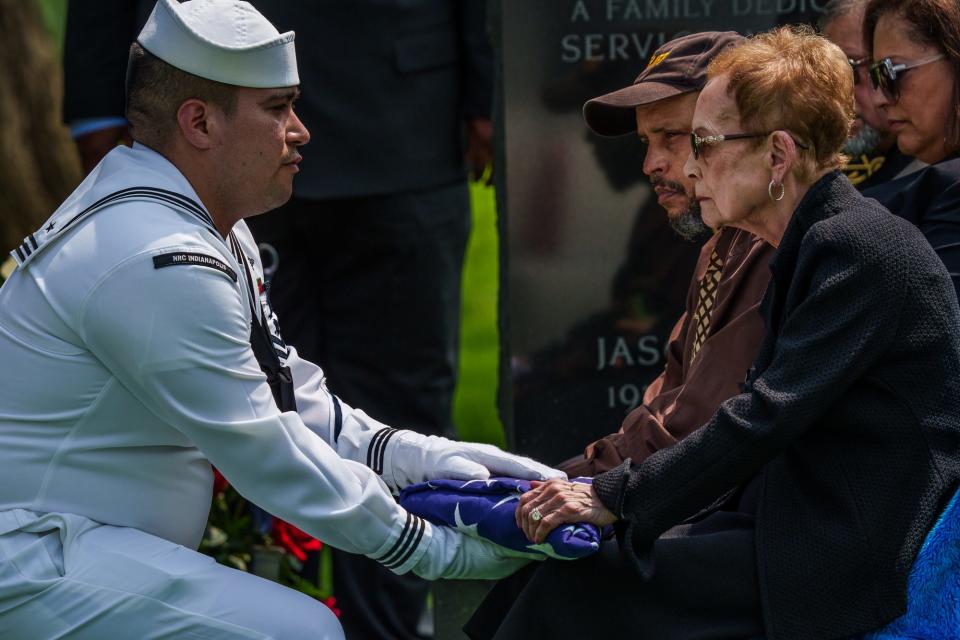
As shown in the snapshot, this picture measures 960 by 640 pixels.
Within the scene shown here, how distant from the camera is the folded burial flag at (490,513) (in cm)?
302

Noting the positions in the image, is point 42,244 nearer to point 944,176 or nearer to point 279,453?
point 279,453

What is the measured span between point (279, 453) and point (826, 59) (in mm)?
1317

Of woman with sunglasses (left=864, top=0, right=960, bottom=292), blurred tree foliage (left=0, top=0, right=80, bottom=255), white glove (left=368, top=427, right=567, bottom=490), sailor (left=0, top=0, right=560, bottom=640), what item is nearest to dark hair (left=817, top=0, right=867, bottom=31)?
woman with sunglasses (left=864, top=0, right=960, bottom=292)

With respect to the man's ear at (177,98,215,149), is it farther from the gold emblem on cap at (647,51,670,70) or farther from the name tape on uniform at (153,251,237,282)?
the gold emblem on cap at (647,51,670,70)

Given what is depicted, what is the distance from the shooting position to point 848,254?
9.36ft

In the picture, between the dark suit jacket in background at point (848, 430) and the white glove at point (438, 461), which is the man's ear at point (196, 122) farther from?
the dark suit jacket in background at point (848, 430)

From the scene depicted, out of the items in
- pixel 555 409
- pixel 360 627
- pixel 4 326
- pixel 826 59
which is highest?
pixel 826 59

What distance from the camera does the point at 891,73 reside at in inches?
150

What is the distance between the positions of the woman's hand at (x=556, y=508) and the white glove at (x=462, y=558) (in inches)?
4.4

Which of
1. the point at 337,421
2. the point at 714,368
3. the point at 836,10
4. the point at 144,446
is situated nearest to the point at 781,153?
the point at 714,368

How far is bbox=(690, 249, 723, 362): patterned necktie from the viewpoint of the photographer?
3.61 m

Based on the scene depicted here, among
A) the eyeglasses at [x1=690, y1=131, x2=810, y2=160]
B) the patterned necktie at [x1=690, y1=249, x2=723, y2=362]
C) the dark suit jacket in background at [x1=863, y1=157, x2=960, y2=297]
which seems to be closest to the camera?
the eyeglasses at [x1=690, y1=131, x2=810, y2=160]

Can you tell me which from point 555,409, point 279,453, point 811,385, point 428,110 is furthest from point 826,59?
point 428,110

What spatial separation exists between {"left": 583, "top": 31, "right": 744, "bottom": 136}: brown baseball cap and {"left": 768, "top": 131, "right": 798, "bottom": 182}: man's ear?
2.26 ft
